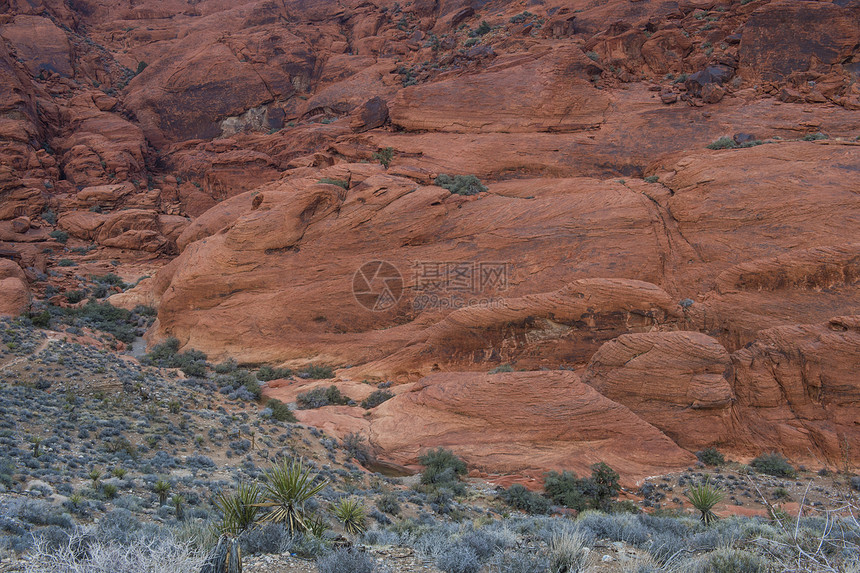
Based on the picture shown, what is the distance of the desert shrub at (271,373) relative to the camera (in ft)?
63.7

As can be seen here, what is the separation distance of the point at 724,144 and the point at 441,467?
18.9 meters

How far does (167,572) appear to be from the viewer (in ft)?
16.1

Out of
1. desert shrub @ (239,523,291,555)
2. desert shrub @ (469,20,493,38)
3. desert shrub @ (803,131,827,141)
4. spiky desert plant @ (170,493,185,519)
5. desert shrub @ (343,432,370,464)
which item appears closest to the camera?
desert shrub @ (239,523,291,555)

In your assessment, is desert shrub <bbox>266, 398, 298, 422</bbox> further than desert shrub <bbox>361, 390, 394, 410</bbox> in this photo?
No

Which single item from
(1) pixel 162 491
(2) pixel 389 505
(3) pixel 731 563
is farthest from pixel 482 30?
(3) pixel 731 563

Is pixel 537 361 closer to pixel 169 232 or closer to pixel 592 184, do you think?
pixel 592 184

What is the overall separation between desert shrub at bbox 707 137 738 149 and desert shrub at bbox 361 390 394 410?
17.5 metres

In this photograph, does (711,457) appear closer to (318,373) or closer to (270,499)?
(270,499)

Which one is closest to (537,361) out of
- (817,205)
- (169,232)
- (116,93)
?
(817,205)

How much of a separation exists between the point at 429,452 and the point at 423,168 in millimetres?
15136

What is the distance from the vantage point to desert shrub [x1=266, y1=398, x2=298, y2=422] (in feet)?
50.5

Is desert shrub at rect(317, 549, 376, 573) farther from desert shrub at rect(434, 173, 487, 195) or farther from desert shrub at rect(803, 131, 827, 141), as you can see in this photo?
desert shrub at rect(803, 131, 827, 141)

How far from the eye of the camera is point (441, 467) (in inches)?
514

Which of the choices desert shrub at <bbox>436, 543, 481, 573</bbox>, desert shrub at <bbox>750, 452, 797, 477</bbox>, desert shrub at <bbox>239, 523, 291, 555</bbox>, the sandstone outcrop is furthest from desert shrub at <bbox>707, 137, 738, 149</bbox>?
desert shrub at <bbox>239, 523, 291, 555</bbox>
